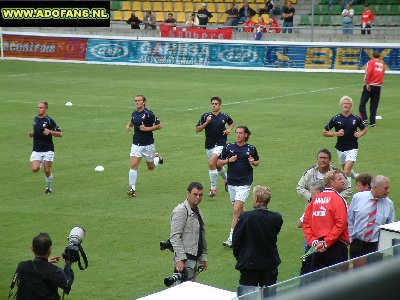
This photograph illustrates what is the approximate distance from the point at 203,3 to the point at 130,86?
15211 mm

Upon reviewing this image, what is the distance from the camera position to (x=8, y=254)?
11938 millimetres

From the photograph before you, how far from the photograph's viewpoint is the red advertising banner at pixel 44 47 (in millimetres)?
44938

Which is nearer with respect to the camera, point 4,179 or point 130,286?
point 130,286

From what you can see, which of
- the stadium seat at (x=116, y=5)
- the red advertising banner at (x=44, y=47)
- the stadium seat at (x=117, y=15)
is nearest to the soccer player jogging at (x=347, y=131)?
the red advertising banner at (x=44, y=47)

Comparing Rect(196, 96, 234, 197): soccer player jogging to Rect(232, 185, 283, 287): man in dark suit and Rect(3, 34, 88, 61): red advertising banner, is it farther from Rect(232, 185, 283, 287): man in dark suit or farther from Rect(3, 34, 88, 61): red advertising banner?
Rect(3, 34, 88, 61): red advertising banner

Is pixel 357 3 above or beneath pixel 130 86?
above

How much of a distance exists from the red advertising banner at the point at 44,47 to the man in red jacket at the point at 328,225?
123 ft

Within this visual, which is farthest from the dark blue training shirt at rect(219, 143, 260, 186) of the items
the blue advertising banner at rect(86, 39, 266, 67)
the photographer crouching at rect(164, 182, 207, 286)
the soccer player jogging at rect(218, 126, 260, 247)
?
the blue advertising banner at rect(86, 39, 266, 67)

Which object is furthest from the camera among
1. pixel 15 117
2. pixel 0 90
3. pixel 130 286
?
pixel 0 90

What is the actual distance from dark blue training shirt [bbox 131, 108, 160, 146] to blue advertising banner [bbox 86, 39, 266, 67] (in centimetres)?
2574

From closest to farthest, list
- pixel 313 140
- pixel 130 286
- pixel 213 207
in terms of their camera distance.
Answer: pixel 130 286
pixel 213 207
pixel 313 140

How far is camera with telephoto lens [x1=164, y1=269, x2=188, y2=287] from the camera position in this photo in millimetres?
7616

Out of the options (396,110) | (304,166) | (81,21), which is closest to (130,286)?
(81,21)

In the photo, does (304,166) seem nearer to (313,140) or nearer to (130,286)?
(313,140)
